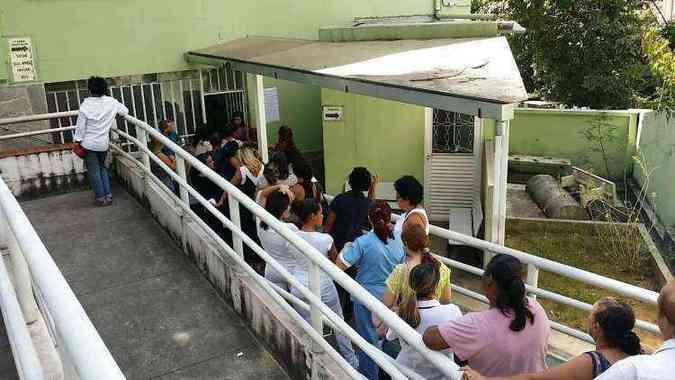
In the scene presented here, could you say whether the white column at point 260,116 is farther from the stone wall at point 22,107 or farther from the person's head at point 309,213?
the person's head at point 309,213

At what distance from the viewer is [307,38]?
11.2 metres

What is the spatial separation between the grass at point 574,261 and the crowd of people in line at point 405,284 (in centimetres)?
437

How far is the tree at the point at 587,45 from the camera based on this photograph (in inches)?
530

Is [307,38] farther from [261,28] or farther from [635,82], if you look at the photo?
[635,82]

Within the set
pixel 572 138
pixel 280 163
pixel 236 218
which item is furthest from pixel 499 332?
pixel 572 138

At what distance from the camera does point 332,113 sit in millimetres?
10094

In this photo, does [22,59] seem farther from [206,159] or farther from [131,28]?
[206,159]

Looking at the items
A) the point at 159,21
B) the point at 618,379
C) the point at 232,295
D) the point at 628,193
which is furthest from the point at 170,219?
the point at 628,193

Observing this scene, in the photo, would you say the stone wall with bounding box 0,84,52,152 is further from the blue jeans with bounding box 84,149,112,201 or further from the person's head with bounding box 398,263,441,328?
the person's head with bounding box 398,263,441,328

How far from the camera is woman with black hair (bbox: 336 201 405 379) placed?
3977 millimetres

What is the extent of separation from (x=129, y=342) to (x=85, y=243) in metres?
1.73

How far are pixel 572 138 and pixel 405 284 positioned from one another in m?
12.6

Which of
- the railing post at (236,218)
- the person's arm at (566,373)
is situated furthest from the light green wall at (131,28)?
the person's arm at (566,373)

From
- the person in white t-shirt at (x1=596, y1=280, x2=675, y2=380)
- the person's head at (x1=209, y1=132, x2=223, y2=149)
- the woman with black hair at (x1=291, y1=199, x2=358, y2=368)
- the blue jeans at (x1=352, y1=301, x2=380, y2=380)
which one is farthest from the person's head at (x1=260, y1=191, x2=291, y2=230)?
the person's head at (x1=209, y1=132, x2=223, y2=149)
